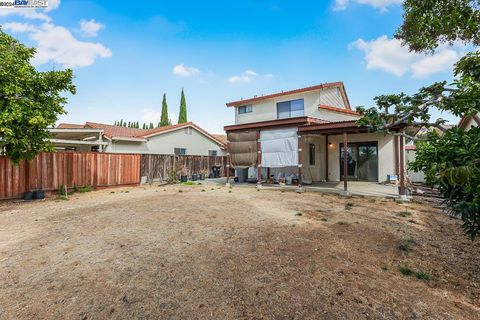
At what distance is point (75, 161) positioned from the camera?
11844 millimetres

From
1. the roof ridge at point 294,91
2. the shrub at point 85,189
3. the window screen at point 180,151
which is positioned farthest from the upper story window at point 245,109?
the shrub at point 85,189

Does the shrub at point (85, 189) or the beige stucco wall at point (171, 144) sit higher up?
the beige stucco wall at point (171, 144)

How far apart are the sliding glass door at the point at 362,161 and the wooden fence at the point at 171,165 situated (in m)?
11.1

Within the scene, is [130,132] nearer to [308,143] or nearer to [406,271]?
[308,143]

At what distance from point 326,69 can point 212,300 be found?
1812cm

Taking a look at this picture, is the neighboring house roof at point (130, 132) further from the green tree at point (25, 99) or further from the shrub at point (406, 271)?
the shrub at point (406, 271)

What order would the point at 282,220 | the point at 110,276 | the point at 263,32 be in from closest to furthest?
1. the point at 110,276
2. the point at 282,220
3. the point at 263,32

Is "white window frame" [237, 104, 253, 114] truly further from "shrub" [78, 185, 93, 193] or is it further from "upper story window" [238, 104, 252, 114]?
"shrub" [78, 185, 93, 193]

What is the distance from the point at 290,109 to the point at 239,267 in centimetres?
1431

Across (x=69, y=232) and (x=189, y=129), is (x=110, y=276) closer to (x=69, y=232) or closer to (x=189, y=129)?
(x=69, y=232)

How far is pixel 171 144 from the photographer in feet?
67.0

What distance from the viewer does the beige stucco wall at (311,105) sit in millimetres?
15264

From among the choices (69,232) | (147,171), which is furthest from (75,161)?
(69,232)

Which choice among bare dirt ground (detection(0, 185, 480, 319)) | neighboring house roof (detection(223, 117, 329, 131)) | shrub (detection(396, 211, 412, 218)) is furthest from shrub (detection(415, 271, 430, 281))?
neighboring house roof (detection(223, 117, 329, 131))
